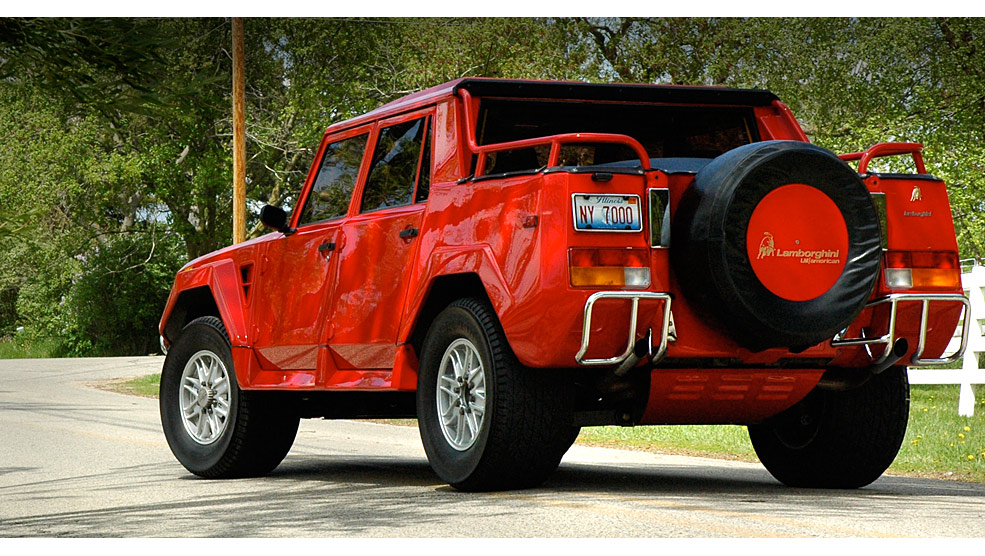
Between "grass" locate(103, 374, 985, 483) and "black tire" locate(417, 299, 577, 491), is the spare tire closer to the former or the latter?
"black tire" locate(417, 299, 577, 491)

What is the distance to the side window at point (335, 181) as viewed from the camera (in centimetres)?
A: 862

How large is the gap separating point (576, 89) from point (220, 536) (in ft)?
11.5

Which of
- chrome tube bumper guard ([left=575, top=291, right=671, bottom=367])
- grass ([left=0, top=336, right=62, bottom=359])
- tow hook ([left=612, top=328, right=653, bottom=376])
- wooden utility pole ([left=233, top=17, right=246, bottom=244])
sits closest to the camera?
chrome tube bumper guard ([left=575, top=291, right=671, bottom=367])

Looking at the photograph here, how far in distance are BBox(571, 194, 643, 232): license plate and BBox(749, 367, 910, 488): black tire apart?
1930 millimetres

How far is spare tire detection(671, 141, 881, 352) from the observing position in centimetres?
650

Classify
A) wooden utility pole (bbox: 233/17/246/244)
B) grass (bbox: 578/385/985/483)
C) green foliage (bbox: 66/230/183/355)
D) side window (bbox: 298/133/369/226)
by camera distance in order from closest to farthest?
side window (bbox: 298/133/369/226)
grass (bbox: 578/385/985/483)
wooden utility pole (bbox: 233/17/246/244)
green foliage (bbox: 66/230/183/355)

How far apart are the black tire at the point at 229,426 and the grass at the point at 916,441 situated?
400 centimetres

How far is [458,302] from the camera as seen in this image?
716cm

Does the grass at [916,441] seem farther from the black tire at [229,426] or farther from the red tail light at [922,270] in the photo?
the black tire at [229,426]

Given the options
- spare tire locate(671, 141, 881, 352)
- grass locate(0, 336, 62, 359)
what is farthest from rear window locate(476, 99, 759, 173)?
grass locate(0, 336, 62, 359)

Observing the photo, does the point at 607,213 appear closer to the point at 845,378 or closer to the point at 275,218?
the point at 845,378

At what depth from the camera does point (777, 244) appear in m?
6.57

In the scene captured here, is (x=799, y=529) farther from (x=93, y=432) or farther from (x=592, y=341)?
(x=93, y=432)
